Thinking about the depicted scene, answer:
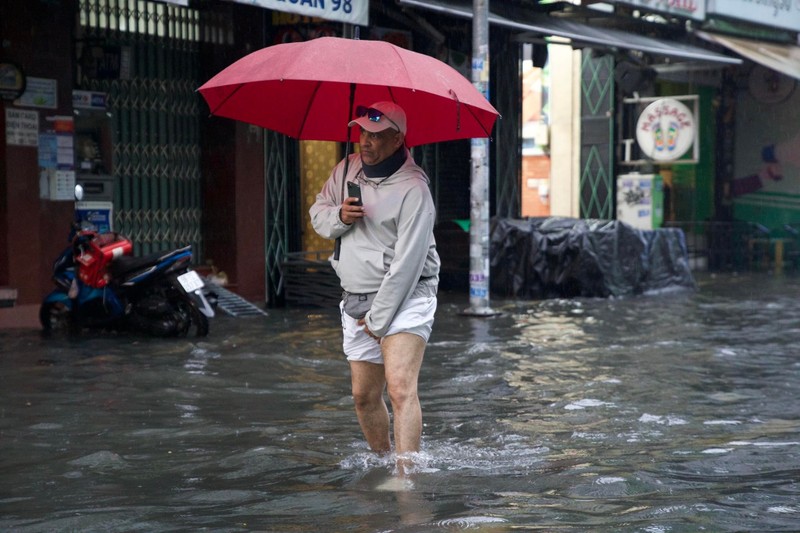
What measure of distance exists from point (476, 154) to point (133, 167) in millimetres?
→ 3900

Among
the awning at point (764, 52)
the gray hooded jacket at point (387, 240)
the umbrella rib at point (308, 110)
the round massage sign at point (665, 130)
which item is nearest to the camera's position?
the gray hooded jacket at point (387, 240)

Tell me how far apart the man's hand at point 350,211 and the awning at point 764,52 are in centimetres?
1474

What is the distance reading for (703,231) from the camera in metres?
23.6

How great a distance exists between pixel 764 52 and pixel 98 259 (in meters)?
12.9

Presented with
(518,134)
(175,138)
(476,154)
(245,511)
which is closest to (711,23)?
(518,134)

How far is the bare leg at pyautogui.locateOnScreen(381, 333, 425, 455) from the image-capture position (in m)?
5.25

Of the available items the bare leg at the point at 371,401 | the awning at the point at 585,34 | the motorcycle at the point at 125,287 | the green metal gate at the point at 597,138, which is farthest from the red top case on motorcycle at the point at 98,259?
the green metal gate at the point at 597,138

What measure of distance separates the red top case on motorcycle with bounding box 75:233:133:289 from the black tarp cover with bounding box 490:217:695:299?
20.4ft

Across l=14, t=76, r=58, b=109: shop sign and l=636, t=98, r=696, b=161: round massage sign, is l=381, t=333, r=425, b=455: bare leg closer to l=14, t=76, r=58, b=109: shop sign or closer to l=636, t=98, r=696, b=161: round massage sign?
l=14, t=76, r=58, b=109: shop sign

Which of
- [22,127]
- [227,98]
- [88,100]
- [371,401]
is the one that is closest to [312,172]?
[88,100]

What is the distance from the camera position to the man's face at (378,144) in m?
5.27

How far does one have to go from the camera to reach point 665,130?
2019 centimetres

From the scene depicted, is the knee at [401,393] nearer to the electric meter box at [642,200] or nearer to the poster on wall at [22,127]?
the poster on wall at [22,127]

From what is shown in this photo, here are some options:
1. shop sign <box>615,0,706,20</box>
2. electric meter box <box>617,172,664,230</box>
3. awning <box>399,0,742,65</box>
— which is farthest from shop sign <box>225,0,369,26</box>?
electric meter box <box>617,172,664,230</box>
